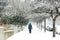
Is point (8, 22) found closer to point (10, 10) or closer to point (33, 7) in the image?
point (10, 10)

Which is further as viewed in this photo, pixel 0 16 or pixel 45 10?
pixel 0 16

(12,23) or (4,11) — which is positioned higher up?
(4,11)

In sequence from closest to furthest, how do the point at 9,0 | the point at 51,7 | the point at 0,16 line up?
the point at 51,7 → the point at 0,16 → the point at 9,0

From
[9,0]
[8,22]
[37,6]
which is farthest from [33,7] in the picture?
[9,0]

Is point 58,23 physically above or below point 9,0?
below

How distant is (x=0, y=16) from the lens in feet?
89.9

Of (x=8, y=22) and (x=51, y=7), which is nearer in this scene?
(x=51, y=7)

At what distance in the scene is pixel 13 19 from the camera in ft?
92.6

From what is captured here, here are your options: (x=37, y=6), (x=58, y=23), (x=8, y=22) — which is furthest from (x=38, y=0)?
(x=58, y=23)

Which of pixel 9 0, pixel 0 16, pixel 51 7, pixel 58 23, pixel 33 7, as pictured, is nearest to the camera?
pixel 51 7

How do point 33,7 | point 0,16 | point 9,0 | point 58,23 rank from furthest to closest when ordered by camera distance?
point 58,23 < point 9,0 < point 0,16 < point 33,7

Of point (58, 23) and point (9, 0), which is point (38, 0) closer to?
point (9, 0)

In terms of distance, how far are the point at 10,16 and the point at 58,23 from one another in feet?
51.2

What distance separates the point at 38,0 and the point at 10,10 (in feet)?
31.2
